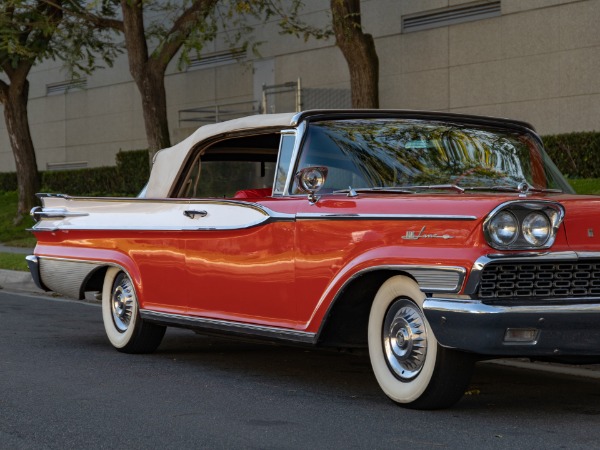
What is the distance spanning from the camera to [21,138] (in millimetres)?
28562

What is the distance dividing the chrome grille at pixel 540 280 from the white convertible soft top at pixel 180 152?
2.43m

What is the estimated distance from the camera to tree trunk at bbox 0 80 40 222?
92.7 feet

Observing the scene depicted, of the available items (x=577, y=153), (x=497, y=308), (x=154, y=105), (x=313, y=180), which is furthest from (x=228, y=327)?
(x=154, y=105)

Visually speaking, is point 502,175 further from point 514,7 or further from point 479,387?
point 514,7

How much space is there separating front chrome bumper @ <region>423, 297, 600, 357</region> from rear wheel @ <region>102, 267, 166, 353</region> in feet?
11.6

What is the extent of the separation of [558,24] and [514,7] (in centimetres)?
112

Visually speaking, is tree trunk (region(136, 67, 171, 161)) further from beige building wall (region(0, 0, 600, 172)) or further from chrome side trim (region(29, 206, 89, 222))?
chrome side trim (region(29, 206, 89, 222))

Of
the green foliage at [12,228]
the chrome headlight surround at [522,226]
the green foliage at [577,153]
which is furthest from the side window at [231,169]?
the green foliage at [12,228]

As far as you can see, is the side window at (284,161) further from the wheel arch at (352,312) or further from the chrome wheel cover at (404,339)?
the chrome wheel cover at (404,339)

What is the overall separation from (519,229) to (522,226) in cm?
3

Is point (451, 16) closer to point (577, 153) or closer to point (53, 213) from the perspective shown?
point (577, 153)

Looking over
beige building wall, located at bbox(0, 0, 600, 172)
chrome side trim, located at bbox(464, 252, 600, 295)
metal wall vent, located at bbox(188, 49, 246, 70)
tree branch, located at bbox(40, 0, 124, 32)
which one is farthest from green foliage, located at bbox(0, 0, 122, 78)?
chrome side trim, located at bbox(464, 252, 600, 295)

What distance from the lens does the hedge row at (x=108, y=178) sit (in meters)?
31.5

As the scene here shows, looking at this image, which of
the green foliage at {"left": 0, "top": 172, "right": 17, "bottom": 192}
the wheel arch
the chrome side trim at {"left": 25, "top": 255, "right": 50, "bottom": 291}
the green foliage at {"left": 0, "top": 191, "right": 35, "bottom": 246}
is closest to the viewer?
the wheel arch
